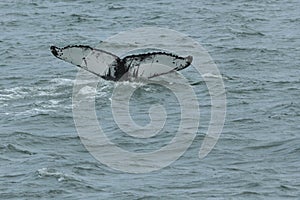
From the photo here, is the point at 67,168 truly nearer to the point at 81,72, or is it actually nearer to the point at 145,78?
the point at 145,78

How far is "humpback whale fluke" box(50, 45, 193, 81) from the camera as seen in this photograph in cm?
2423

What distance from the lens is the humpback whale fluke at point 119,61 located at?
24.2 meters

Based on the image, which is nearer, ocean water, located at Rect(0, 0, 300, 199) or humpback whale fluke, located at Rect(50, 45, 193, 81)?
ocean water, located at Rect(0, 0, 300, 199)

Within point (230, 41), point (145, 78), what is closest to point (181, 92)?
point (145, 78)

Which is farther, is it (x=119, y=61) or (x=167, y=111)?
(x=119, y=61)

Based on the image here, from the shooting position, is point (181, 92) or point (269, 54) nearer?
point (181, 92)

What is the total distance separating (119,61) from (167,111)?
5.88ft

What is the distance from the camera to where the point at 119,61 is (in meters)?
25.0

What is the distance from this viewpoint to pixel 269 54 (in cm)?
3139

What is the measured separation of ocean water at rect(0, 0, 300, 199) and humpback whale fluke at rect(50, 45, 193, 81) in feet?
2.20

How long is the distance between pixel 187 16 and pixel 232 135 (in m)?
17.9

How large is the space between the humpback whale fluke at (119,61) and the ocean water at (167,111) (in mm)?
671

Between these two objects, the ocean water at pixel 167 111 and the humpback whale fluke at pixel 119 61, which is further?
the humpback whale fluke at pixel 119 61

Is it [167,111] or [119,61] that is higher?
[119,61]
